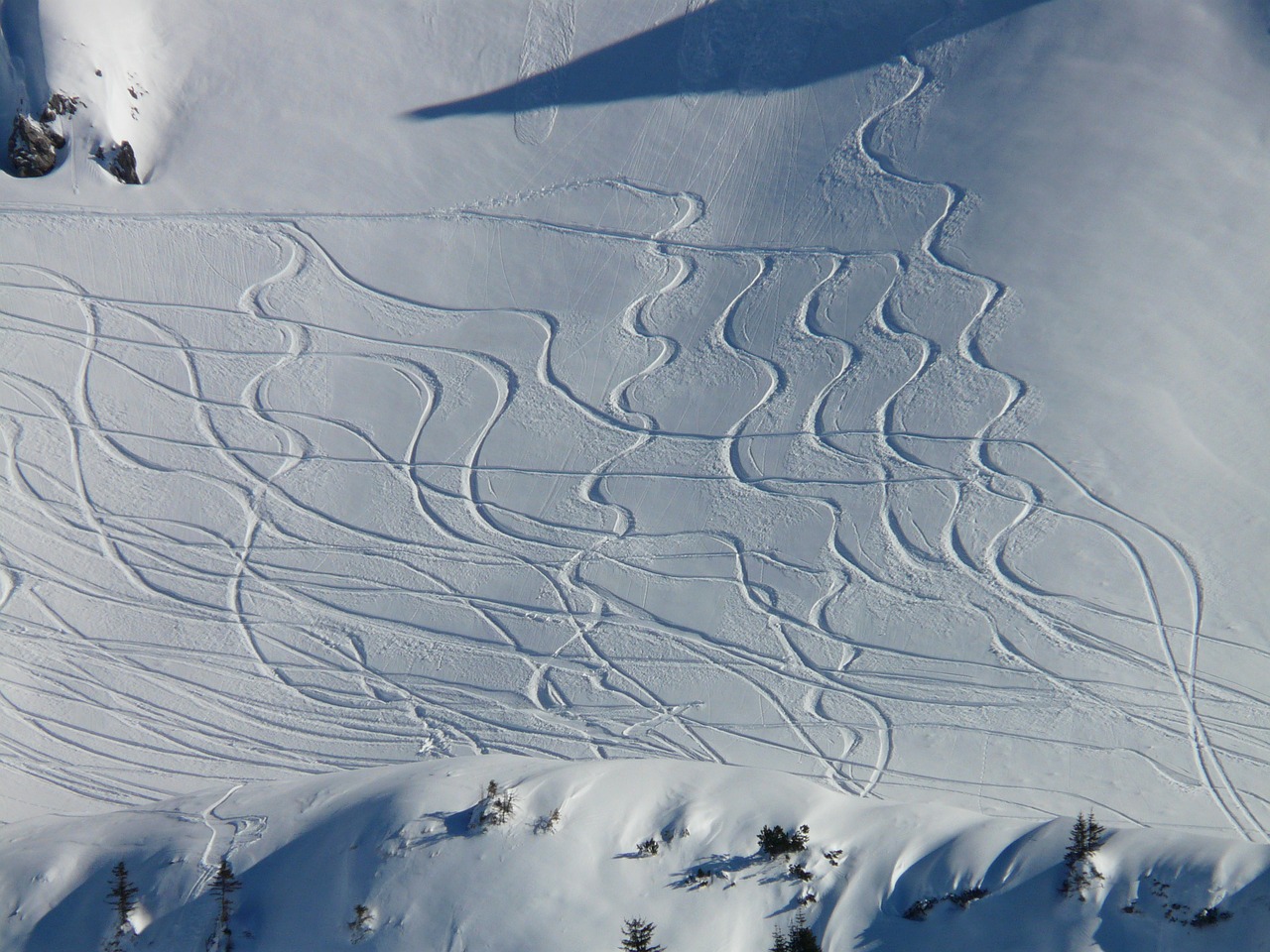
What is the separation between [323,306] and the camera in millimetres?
9961

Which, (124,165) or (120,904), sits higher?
(124,165)

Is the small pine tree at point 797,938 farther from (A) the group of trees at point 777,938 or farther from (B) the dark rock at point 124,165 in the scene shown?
(B) the dark rock at point 124,165

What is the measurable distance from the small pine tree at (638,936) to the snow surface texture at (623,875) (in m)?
0.07

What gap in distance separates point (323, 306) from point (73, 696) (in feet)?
15.9

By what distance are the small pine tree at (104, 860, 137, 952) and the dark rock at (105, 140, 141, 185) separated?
7502mm

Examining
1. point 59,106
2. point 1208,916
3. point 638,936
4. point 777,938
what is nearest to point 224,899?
point 638,936

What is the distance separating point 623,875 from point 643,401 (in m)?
4.94

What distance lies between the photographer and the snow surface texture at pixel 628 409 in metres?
8.72

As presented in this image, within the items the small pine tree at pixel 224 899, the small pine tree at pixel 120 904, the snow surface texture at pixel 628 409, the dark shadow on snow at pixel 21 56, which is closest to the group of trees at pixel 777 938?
the snow surface texture at pixel 628 409

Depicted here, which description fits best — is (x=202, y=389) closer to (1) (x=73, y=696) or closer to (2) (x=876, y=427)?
(1) (x=73, y=696)

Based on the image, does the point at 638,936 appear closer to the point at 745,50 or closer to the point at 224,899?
the point at 224,899

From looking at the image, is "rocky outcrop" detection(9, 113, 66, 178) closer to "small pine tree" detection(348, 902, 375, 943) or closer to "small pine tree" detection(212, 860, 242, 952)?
"small pine tree" detection(212, 860, 242, 952)

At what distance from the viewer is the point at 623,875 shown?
658 centimetres

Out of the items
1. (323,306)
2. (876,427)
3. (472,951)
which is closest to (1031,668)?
(876,427)
